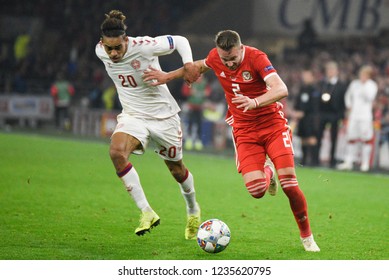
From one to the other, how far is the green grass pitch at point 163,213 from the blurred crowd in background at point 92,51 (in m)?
7.85

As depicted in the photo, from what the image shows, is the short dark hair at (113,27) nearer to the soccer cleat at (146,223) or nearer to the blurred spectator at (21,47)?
the soccer cleat at (146,223)

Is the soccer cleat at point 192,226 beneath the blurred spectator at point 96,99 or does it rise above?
above

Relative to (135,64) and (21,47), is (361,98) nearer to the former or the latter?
(135,64)

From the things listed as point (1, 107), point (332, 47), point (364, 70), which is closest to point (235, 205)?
point (364, 70)

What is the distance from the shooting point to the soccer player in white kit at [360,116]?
18.3m

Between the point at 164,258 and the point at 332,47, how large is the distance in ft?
77.9

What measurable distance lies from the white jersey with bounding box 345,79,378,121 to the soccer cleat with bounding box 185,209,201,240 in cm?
971

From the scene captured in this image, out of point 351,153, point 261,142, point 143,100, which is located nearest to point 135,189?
point 143,100

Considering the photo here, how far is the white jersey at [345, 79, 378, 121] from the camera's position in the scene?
59.9 ft

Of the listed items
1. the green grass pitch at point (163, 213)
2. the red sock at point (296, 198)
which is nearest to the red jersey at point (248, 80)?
the red sock at point (296, 198)

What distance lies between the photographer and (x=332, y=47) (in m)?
30.7

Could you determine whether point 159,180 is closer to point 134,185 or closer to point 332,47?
point 134,185

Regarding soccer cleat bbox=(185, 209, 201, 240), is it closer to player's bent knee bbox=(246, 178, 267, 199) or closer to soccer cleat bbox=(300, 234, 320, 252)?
player's bent knee bbox=(246, 178, 267, 199)

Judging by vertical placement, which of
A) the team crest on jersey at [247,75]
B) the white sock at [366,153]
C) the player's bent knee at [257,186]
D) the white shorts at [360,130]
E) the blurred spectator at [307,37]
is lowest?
the blurred spectator at [307,37]
